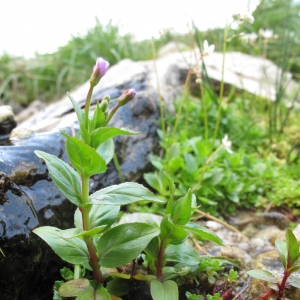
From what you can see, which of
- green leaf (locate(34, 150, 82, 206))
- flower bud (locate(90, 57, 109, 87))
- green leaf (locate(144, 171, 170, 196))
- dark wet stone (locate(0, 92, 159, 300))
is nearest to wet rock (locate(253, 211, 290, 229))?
green leaf (locate(144, 171, 170, 196))

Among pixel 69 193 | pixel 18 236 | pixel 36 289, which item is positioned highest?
pixel 69 193

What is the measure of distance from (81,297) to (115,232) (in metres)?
0.26

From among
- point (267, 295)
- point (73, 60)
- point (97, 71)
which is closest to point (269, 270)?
point (267, 295)

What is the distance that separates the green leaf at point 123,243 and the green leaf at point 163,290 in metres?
0.17

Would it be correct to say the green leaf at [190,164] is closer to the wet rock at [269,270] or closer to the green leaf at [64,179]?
the wet rock at [269,270]

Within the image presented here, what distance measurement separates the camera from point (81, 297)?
1.26 m

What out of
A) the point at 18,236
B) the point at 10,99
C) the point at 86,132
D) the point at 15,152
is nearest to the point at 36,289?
the point at 18,236

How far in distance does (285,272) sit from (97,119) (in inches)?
37.0

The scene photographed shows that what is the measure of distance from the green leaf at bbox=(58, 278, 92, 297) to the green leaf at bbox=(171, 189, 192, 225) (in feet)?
1.39

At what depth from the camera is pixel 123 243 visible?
1291 millimetres

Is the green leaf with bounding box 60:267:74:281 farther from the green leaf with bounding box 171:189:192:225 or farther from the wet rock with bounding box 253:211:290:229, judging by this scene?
the wet rock with bounding box 253:211:290:229

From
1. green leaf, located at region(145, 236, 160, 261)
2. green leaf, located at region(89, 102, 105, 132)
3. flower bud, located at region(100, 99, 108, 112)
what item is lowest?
green leaf, located at region(145, 236, 160, 261)

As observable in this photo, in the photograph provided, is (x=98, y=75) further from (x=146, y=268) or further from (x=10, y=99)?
(x=10, y=99)

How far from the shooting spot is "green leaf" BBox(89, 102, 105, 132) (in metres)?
1.19
